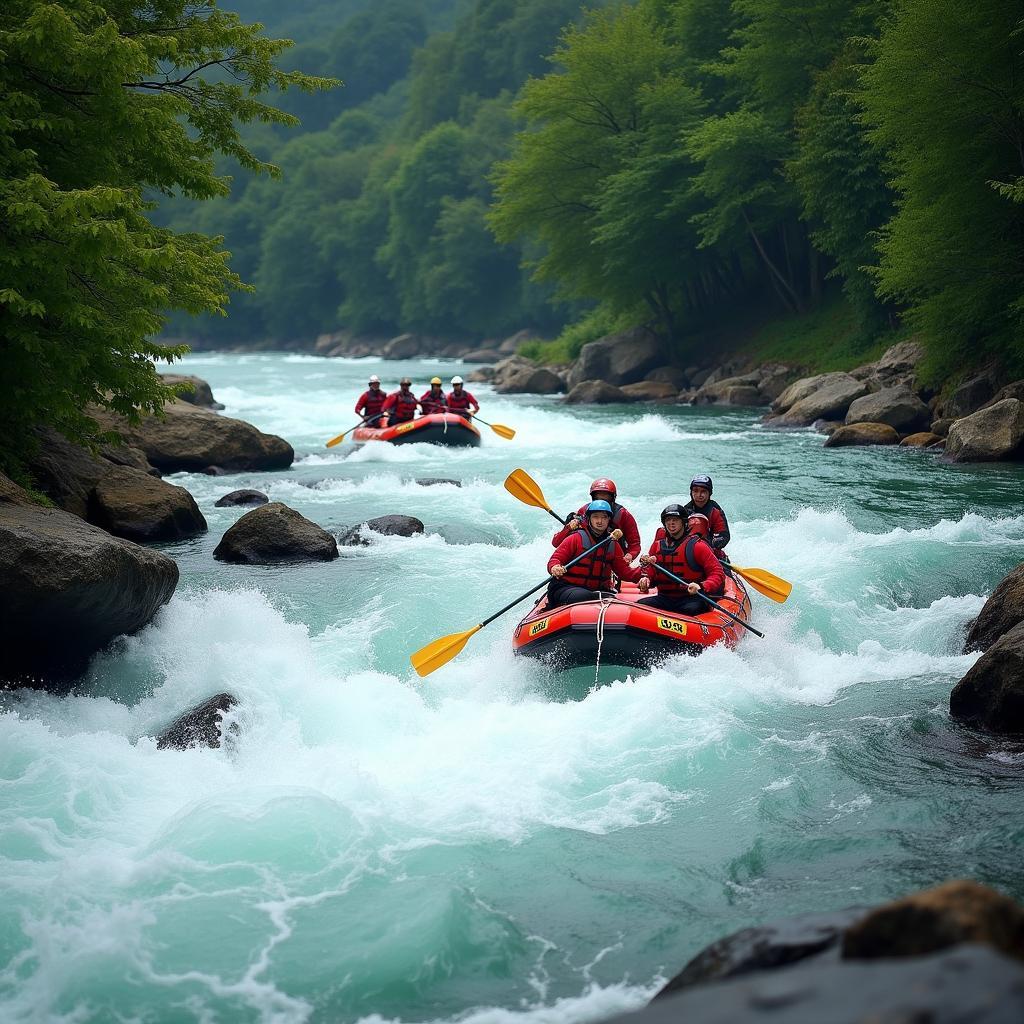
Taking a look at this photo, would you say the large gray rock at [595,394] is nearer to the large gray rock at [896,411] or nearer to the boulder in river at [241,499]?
the large gray rock at [896,411]

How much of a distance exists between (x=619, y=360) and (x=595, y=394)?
12.1 feet

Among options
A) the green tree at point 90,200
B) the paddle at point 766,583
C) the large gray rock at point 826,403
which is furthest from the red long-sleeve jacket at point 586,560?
the large gray rock at point 826,403

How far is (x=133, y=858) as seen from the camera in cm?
568

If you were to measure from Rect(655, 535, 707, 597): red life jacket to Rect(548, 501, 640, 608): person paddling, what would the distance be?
386mm

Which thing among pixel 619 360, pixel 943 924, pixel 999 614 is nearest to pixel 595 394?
pixel 619 360

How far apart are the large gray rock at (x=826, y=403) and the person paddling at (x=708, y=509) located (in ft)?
43.1

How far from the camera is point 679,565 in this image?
9500 mm

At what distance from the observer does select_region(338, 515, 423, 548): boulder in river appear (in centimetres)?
1310

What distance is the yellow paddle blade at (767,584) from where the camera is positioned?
396 inches

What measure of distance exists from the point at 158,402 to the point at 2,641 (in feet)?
A: 11.4

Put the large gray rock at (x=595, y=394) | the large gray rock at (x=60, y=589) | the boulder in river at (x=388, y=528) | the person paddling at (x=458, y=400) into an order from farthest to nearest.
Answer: the large gray rock at (x=595, y=394) → the person paddling at (x=458, y=400) → the boulder in river at (x=388, y=528) → the large gray rock at (x=60, y=589)

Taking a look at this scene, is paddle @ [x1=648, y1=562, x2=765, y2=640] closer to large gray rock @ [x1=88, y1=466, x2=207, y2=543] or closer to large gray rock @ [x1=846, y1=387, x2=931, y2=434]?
large gray rock @ [x1=88, y1=466, x2=207, y2=543]

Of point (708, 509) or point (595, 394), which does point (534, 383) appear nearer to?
point (595, 394)

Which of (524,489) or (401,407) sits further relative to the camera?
(401,407)
